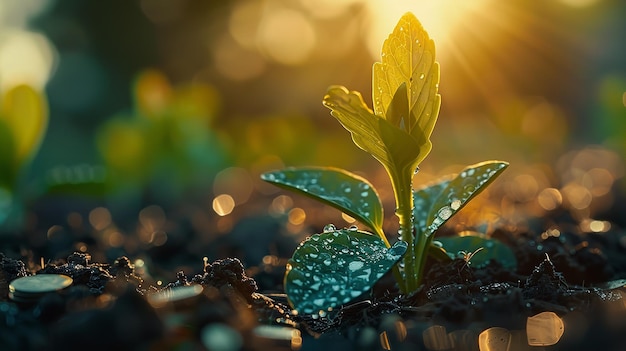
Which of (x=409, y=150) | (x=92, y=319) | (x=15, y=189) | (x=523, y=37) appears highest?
(x=523, y=37)

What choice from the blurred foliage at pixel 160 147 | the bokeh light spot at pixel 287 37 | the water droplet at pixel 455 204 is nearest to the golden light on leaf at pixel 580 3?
the bokeh light spot at pixel 287 37

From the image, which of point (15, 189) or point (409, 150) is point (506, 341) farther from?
point (15, 189)

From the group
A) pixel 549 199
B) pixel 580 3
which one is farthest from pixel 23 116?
pixel 580 3

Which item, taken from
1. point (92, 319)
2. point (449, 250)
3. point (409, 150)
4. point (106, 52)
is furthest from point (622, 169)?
point (106, 52)

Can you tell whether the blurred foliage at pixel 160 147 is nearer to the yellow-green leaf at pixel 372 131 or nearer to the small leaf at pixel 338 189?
the small leaf at pixel 338 189

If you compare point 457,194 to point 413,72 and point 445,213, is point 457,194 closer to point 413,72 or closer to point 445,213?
point 445,213

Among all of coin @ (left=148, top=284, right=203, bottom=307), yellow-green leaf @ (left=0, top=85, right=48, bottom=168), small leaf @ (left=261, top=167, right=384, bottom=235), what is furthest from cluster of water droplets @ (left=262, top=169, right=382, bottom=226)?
yellow-green leaf @ (left=0, top=85, right=48, bottom=168)
